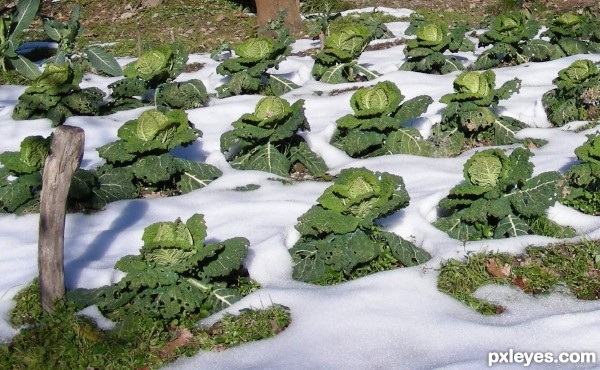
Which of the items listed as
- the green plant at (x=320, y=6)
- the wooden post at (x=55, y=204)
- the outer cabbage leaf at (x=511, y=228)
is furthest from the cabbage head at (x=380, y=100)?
the green plant at (x=320, y=6)

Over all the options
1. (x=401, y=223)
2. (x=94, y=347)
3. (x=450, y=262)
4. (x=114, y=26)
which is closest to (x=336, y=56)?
(x=401, y=223)

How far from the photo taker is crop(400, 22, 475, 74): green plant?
810cm

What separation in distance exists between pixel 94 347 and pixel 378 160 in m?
3.17

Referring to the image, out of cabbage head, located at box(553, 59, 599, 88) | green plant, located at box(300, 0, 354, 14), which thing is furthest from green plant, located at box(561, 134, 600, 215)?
green plant, located at box(300, 0, 354, 14)

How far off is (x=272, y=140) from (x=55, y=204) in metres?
2.49

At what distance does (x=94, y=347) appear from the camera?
363 centimetres

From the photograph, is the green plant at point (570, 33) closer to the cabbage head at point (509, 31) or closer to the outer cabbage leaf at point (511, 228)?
the cabbage head at point (509, 31)

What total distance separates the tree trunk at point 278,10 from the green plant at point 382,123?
17.9 feet

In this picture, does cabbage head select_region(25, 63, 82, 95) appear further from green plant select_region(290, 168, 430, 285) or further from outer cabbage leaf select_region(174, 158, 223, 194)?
green plant select_region(290, 168, 430, 285)

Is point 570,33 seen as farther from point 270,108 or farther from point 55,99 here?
point 55,99

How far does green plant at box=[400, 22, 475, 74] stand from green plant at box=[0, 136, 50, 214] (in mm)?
4557

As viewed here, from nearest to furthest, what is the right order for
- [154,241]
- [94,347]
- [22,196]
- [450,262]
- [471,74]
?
1. [94,347]
2. [154,241]
3. [450,262]
4. [22,196]
5. [471,74]

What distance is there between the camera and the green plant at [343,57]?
787 cm

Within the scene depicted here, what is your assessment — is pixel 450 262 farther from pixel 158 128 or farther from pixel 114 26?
pixel 114 26
